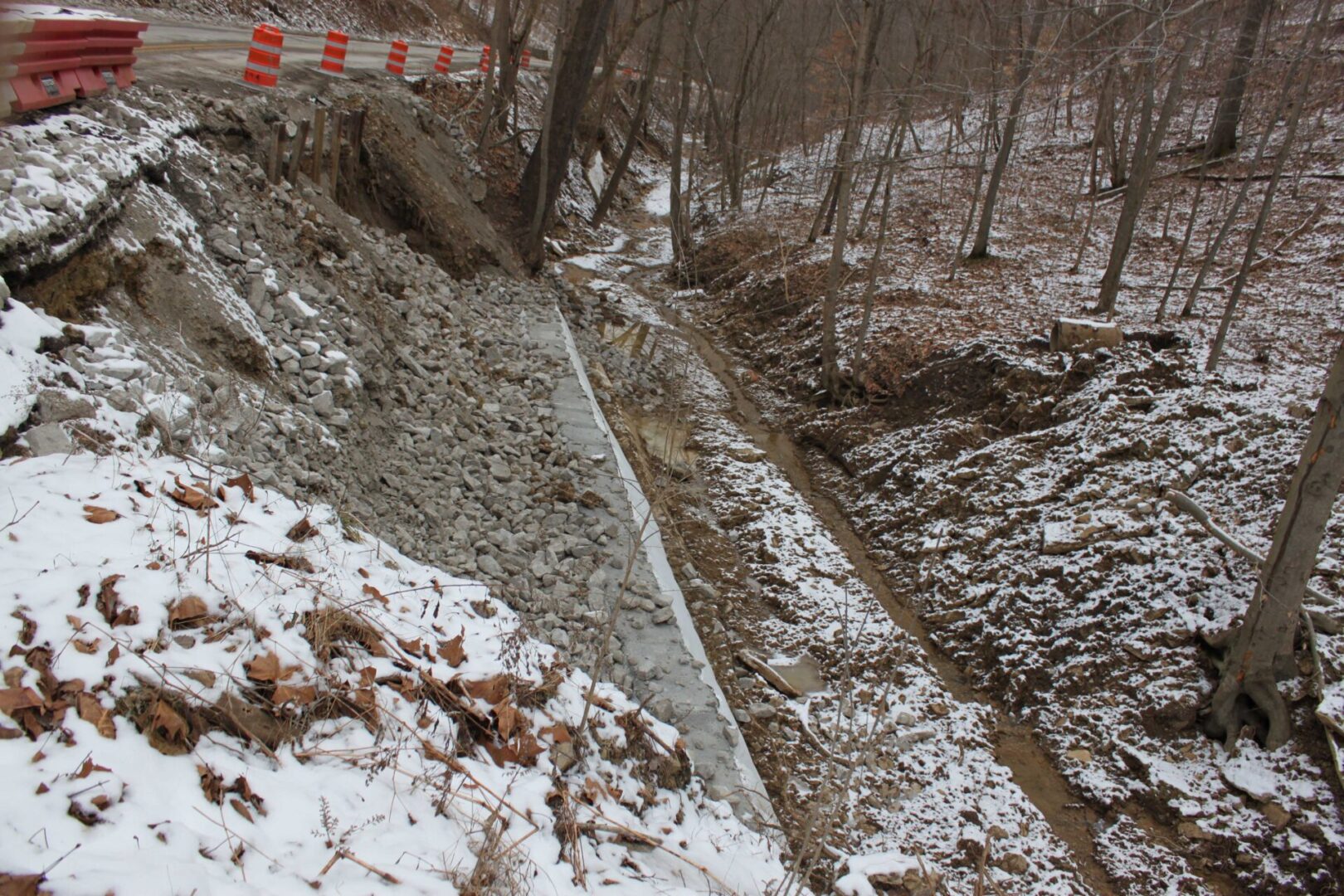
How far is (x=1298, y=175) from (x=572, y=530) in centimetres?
1353

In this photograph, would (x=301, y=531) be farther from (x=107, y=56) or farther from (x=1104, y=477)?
(x=1104, y=477)

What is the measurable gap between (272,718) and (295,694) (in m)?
0.13

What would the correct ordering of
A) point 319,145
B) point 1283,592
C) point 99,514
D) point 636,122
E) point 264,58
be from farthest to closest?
point 636,122, point 264,58, point 319,145, point 1283,592, point 99,514

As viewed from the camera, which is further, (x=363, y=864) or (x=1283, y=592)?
(x=1283, y=592)

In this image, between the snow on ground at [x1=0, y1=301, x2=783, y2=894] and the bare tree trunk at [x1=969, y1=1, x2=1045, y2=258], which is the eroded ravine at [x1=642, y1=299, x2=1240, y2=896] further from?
the bare tree trunk at [x1=969, y1=1, x2=1045, y2=258]

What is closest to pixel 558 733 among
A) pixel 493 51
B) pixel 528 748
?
pixel 528 748

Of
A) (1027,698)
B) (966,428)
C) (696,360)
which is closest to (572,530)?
(1027,698)

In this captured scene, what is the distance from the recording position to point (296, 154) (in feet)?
29.5

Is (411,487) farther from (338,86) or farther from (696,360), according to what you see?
(338,86)

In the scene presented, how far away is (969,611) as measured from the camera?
25.0 feet

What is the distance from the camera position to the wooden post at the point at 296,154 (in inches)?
350

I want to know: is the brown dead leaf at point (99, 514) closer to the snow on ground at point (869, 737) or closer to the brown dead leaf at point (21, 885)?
the brown dead leaf at point (21, 885)

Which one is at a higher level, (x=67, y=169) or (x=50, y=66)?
(x=50, y=66)

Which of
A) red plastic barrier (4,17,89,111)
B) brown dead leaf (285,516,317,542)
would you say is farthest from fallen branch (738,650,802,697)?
red plastic barrier (4,17,89,111)
